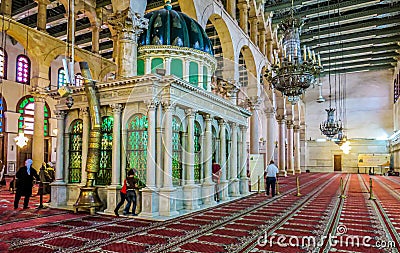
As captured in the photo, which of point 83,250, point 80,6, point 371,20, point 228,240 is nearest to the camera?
point 83,250

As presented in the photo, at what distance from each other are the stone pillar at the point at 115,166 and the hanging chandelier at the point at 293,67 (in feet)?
15.5

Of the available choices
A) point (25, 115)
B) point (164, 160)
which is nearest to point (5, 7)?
point (25, 115)

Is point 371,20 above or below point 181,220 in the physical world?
above

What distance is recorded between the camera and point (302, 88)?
10.0 metres

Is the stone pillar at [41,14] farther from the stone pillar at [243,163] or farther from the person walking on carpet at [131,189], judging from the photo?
the person walking on carpet at [131,189]

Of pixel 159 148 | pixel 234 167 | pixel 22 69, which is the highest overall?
pixel 22 69

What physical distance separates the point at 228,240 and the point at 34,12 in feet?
58.2

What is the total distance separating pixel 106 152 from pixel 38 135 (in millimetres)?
7526

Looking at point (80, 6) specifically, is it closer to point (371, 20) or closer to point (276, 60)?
point (276, 60)

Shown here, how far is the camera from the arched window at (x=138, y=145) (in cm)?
782

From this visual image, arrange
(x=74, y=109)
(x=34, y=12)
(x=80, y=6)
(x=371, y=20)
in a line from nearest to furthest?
1. (x=74, y=109)
2. (x=80, y=6)
3. (x=34, y=12)
4. (x=371, y=20)

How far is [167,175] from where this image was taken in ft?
24.6

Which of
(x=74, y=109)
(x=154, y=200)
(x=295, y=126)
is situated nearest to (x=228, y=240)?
(x=154, y=200)

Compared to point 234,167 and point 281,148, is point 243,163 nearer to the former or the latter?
point 234,167
